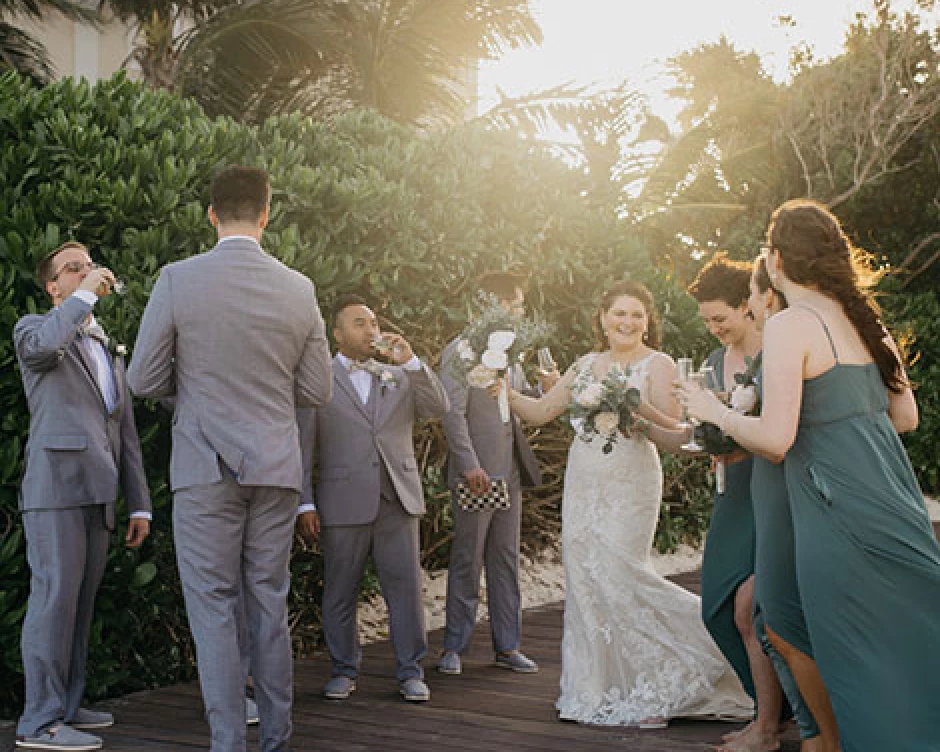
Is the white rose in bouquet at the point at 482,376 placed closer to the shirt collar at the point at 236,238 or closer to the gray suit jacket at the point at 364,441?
the gray suit jacket at the point at 364,441

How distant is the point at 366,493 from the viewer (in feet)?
21.2

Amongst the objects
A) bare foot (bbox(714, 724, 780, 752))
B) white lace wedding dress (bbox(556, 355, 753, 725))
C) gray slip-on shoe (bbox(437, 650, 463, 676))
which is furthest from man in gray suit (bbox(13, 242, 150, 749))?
bare foot (bbox(714, 724, 780, 752))

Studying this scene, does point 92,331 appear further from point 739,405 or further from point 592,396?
point 739,405

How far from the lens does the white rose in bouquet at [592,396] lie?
6.00 metres

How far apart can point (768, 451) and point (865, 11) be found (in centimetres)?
2027

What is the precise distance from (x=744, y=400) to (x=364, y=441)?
2423 mm

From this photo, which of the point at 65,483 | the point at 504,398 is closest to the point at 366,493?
the point at 504,398

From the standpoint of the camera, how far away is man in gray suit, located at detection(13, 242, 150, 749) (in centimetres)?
534

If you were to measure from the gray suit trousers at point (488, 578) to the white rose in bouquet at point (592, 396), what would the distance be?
1.44 m

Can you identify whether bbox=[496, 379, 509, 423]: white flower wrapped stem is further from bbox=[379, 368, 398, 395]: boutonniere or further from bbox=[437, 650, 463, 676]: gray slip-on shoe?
bbox=[437, 650, 463, 676]: gray slip-on shoe

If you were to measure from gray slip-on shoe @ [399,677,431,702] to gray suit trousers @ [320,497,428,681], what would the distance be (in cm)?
5

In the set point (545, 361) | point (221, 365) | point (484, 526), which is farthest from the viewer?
point (484, 526)

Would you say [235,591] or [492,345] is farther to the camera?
[492,345]

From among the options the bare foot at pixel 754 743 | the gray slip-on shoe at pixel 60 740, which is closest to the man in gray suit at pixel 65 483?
the gray slip-on shoe at pixel 60 740
